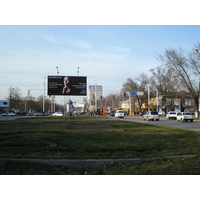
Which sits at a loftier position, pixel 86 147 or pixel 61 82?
pixel 61 82

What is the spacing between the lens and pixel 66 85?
3775 cm

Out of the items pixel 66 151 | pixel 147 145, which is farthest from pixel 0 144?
pixel 147 145

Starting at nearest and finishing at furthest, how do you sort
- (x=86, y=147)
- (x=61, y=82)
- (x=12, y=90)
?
(x=86, y=147) → (x=61, y=82) → (x=12, y=90)

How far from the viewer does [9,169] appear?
7.01m

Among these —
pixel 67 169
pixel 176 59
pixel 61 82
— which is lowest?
pixel 67 169

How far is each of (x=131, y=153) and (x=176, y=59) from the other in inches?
1811

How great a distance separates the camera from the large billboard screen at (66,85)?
123ft

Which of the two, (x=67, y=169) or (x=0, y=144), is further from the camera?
(x=0, y=144)

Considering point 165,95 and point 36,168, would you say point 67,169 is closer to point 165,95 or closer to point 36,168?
point 36,168

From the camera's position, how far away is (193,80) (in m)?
51.0

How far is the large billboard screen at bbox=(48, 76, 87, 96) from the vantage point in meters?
37.4

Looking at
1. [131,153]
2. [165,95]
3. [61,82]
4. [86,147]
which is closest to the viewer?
[131,153]

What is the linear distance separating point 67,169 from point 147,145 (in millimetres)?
4558

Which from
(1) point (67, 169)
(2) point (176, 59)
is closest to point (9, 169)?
(1) point (67, 169)
